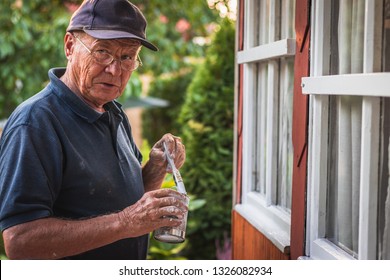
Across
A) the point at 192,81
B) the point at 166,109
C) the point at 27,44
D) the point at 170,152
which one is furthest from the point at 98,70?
the point at 166,109

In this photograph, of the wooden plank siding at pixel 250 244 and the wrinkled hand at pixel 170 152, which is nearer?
the wrinkled hand at pixel 170 152

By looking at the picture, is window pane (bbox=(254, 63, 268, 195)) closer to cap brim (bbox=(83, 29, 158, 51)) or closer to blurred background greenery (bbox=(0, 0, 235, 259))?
cap brim (bbox=(83, 29, 158, 51))

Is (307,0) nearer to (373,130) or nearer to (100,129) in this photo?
(373,130)

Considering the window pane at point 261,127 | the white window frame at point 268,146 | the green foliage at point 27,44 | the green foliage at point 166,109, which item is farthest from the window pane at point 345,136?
the green foliage at point 166,109

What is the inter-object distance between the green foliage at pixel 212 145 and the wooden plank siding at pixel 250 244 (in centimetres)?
158

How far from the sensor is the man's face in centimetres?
177

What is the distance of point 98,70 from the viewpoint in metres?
1.77

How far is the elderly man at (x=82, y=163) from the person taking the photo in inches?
62.7

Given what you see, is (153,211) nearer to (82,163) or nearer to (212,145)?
(82,163)

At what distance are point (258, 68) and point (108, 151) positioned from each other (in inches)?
37.6

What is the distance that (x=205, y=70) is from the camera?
464cm

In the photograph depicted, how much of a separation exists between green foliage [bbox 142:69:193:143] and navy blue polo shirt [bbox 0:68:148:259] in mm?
6341

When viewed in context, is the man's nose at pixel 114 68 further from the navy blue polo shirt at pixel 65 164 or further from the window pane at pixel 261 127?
the window pane at pixel 261 127
